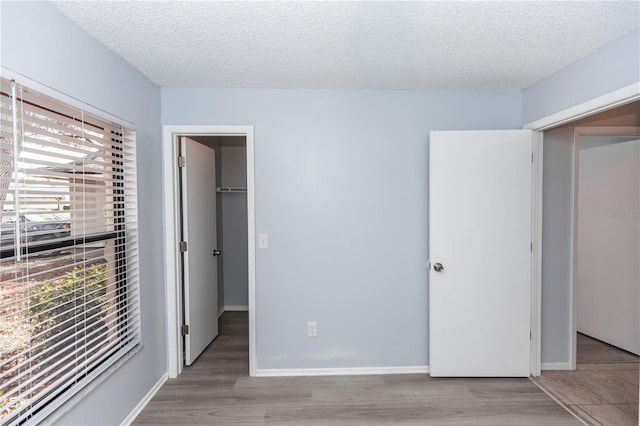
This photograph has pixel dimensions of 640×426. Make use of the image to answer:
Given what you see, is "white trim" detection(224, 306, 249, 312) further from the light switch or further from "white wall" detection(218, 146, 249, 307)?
the light switch

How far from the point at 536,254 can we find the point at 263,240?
7.34 ft

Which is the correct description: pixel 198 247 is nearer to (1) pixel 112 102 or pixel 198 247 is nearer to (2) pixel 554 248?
(1) pixel 112 102

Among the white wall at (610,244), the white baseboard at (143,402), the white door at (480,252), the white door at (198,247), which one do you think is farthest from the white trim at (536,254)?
the white baseboard at (143,402)

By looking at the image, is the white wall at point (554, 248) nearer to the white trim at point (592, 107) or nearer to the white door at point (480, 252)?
A: the white trim at point (592, 107)

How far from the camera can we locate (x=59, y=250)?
1.71 metres

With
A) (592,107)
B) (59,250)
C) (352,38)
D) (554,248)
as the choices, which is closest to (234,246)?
(59,250)

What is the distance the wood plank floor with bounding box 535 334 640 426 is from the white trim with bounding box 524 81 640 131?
6.59 ft

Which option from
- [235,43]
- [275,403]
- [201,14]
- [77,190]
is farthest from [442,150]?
[77,190]

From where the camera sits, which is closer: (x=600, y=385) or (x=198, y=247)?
(x=600, y=385)

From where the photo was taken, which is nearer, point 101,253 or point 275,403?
point 101,253

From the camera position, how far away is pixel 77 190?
191 cm

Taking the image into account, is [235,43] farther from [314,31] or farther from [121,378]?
[121,378]

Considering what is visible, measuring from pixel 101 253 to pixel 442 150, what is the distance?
8.14 feet

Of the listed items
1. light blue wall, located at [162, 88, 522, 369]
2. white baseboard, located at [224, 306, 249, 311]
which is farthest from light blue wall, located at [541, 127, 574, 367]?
white baseboard, located at [224, 306, 249, 311]
